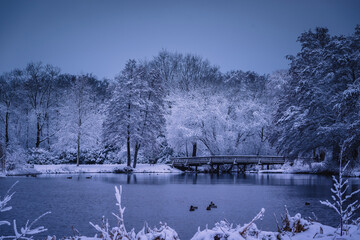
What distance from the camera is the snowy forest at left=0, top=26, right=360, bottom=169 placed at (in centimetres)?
3950

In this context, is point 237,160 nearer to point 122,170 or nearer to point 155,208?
point 122,170

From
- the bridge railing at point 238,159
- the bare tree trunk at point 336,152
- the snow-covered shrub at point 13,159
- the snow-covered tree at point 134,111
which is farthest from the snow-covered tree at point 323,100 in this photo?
the snow-covered shrub at point 13,159

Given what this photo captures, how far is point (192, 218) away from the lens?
12.6 meters

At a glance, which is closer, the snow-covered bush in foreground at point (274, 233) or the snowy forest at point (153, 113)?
the snow-covered bush in foreground at point (274, 233)

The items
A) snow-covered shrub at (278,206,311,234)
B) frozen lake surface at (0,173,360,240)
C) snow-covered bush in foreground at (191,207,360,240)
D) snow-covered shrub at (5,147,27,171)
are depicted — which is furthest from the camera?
snow-covered shrub at (5,147,27,171)

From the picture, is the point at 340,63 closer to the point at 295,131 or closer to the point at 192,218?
the point at 295,131

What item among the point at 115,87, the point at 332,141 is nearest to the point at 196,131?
the point at 115,87

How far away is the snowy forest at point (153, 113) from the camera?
39.5m

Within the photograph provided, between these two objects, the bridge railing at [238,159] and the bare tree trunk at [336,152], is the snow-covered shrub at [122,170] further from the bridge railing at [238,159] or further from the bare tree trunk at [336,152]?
the bare tree trunk at [336,152]

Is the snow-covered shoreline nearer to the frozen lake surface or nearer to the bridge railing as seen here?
the bridge railing

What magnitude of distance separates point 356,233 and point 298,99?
992 inches

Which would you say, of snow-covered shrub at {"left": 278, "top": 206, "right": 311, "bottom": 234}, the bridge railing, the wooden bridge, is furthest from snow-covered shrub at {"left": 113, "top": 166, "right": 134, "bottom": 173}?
snow-covered shrub at {"left": 278, "top": 206, "right": 311, "bottom": 234}

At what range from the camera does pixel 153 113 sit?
41.5m

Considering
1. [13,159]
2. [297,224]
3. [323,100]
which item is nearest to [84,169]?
[13,159]
